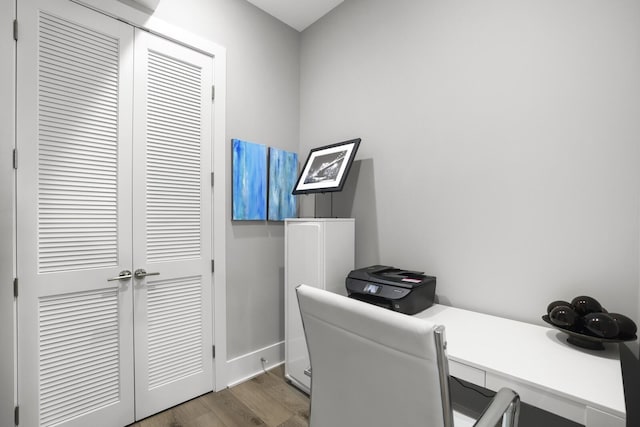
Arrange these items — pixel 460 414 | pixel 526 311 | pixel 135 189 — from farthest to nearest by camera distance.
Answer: pixel 135 189, pixel 526 311, pixel 460 414

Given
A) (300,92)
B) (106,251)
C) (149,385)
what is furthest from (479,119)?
(149,385)

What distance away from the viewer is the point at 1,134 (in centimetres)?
140

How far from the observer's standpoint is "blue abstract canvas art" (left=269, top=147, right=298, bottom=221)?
2467 mm

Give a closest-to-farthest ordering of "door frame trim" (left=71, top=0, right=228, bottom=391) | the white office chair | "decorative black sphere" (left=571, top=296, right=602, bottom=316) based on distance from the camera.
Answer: the white office chair
"decorative black sphere" (left=571, top=296, right=602, bottom=316)
"door frame trim" (left=71, top=0, right=228, bottom=391)

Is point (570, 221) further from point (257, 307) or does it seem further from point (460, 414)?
point (257, 307)

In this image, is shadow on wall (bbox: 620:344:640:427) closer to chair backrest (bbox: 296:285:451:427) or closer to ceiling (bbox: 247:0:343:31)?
chair backrest (bbox: 296:285:451:427)

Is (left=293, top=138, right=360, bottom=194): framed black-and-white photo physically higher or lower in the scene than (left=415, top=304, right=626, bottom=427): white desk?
higher

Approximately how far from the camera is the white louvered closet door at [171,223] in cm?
183

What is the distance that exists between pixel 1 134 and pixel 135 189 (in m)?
0.61

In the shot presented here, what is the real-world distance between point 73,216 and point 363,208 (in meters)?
1.83

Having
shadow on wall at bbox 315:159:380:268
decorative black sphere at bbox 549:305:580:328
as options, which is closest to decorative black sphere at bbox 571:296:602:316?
decorative black sphere at bbox 549:305:580:328

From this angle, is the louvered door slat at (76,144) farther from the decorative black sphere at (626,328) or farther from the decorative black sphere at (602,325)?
the decorative black sphere at (626,328)

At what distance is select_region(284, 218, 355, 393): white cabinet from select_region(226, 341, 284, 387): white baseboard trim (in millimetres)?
276

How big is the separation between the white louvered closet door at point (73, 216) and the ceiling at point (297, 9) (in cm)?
115
